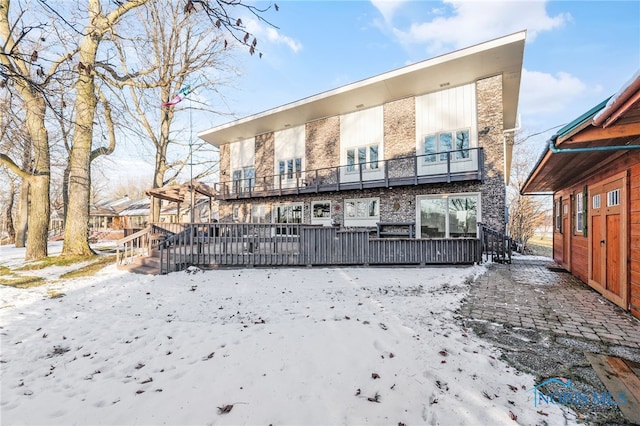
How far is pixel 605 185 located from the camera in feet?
18.4

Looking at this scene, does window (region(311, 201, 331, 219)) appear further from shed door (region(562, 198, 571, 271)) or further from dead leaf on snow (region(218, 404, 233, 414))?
dead leaf on snow (region(218, 404, 233, 414))

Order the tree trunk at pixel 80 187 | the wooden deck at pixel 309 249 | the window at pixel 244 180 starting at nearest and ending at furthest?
the wooden deck at pixel 309 249, the tree trunk at pixel 80 187, the window at pixel 244 180

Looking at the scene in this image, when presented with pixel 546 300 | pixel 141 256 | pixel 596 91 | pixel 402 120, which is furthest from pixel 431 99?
pixel 596 91

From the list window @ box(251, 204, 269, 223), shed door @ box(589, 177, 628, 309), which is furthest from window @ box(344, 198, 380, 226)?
shed door @ box(589, 177, 628, 309)

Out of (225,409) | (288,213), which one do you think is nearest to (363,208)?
(288,213)

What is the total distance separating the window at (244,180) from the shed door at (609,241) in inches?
620

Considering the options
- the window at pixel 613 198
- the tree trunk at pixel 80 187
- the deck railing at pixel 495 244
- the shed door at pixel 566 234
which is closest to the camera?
the window at pixel 613 198

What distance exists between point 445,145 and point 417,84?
2.94 meters

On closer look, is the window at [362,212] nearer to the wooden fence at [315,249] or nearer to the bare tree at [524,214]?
the wooden fence at [315,249]

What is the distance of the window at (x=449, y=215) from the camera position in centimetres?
1140

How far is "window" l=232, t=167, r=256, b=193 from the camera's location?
1803 centimetres

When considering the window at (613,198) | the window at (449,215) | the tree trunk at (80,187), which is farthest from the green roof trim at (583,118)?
the tree trunk at (80,187)

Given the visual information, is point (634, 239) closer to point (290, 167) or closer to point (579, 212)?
point (579, 212)

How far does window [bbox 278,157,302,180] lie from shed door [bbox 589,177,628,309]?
1285cm
